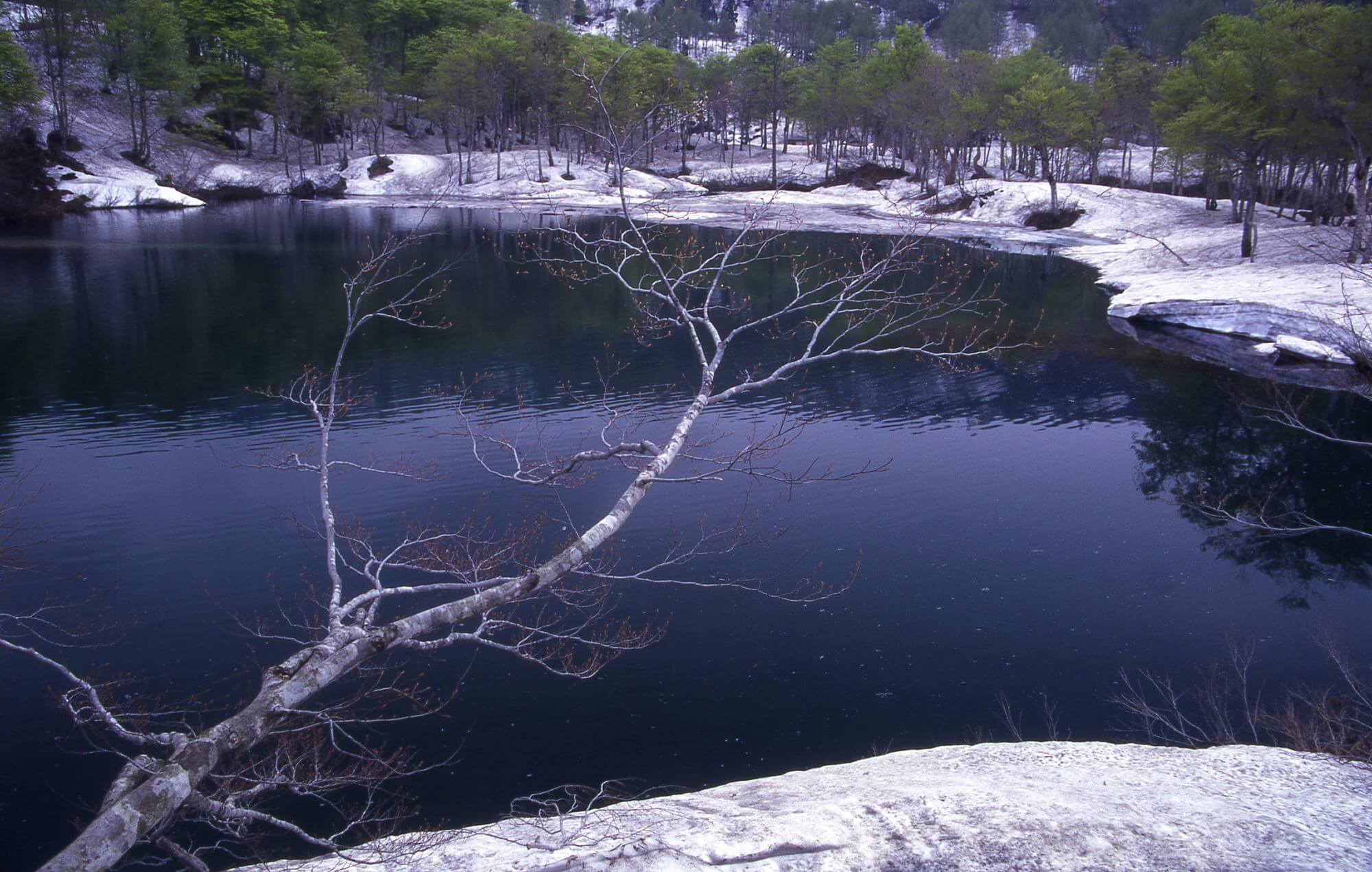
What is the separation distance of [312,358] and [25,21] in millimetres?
71482

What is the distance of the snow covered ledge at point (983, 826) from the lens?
6.68m

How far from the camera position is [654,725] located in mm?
10414

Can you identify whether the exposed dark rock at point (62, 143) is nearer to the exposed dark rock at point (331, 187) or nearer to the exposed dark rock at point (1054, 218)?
the exposed dark rock at point (331, 187)

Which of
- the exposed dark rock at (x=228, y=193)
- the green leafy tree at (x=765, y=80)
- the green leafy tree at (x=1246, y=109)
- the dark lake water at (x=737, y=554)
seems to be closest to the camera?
the dark lake water at (x=737, y=554)

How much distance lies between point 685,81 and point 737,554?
35.3 meters

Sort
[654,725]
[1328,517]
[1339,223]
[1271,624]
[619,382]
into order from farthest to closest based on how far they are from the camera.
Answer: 1. [1339,223]
2. [619,382]
3. [1328,517]
4. [1271,624]
5. [654,725]

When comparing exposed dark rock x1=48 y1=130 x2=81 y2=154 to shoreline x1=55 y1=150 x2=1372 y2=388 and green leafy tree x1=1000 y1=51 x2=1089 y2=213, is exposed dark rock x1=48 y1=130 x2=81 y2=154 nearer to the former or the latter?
shoreline x1=55 y1=150 x2=1372 y2=388

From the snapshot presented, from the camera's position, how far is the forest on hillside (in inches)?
1569

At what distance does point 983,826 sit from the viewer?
7.05 metres

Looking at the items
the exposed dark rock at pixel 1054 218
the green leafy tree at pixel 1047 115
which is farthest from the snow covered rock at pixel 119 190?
the green leafy tree at pixel 1047 115

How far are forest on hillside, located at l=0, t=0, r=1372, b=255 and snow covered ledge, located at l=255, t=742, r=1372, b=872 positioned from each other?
31918mm

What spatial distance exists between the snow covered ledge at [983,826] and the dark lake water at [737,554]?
1809mm

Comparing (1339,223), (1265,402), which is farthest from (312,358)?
(1339,223)

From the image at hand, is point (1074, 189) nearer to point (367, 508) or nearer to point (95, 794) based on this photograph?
point (367, 508)
